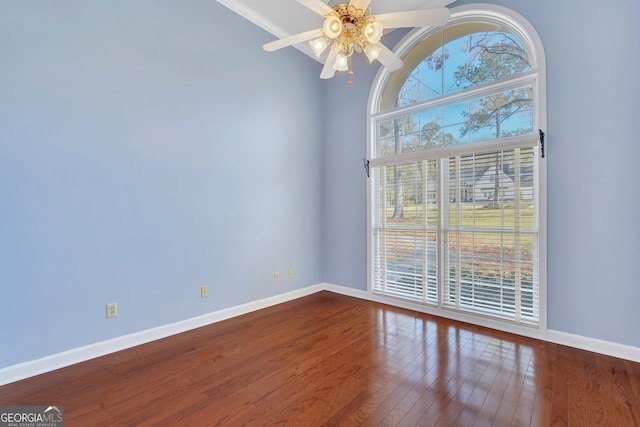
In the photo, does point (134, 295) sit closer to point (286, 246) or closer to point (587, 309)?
point (286, 246)

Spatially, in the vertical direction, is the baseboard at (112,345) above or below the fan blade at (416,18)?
below

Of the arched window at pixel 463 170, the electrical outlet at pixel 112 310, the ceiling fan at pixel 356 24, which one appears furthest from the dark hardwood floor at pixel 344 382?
the ceiling fan at pixel 356 24

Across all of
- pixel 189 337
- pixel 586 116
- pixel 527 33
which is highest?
pixel 527 33

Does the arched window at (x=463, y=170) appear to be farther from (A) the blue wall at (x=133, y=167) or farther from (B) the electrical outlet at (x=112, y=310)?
(B) the electrical outlet at (x=112, y=310)

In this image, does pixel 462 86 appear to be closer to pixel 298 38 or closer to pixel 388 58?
pixel 388 58

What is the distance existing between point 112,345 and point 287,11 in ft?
12.5

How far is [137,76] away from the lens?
2.57 metres

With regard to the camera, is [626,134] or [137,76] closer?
[626,134]

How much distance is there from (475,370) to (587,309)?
1.19 metres

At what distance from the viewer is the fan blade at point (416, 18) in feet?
5.89

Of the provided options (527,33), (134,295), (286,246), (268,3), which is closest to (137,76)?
(268,3)

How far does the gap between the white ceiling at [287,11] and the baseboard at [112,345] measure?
337cm

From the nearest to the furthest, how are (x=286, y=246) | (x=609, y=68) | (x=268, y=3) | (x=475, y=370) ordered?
(x=475, y=370) → (x=609, y=68) → (x=268, y=3) → (x=286, y=246)

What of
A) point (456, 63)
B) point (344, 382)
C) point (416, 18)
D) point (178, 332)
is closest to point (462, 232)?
point (456, 63)
